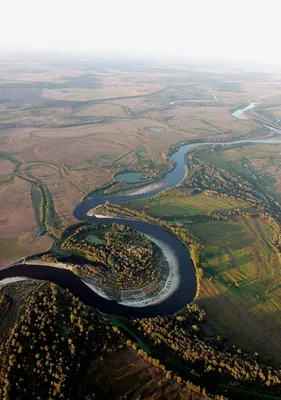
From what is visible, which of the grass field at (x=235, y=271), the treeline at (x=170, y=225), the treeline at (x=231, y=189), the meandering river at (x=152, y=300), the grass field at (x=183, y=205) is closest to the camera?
the grass field at (x=235, y=271)

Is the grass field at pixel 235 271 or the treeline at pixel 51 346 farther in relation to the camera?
the grass field at pixel 235 271

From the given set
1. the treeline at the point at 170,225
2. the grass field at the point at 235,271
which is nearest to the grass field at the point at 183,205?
the grass field at the point at 235,271

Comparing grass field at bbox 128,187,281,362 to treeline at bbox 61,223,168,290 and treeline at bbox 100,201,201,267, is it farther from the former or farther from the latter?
treeline at bbox 61,223,168,290

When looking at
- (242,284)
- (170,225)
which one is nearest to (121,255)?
(170,225)

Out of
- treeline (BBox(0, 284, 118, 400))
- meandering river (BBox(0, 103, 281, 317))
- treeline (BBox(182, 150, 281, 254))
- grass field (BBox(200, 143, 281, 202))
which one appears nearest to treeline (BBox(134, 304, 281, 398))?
meandering river (BBox(0, 103, 281, 317))

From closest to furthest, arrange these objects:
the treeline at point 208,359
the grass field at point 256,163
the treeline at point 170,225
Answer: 1. the treeline at point 208,359
2. the treeline at point 170,225
3. the grass field at point 256,163

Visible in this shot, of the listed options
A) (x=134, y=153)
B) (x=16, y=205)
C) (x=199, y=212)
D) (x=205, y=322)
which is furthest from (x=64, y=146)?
(x=205, y=322)

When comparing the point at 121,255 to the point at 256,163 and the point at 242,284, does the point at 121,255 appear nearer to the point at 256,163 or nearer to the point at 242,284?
the point at 242,284

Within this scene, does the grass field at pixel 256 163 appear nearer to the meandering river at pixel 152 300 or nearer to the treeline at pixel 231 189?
the treeline at pixel 231 189
